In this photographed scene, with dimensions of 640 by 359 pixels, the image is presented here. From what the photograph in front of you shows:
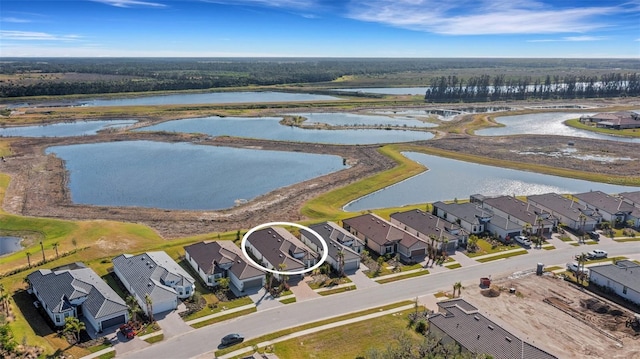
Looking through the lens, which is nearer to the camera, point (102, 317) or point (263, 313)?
point (102, 317)

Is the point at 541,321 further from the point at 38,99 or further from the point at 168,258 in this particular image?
the point at 38,99

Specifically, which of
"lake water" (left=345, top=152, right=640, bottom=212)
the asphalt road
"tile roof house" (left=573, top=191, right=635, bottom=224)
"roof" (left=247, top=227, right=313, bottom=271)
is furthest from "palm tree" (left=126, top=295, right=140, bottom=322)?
"tile roof house" (left=573, top=191, right=635, bottom=224)

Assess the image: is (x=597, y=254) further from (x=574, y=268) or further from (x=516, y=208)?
(x=516, y=208)

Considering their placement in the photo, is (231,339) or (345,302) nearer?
(231,339)

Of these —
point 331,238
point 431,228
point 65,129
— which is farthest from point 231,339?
point 65,129

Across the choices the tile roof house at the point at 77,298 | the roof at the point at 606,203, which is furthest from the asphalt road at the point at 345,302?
the roof at the point at 606,203

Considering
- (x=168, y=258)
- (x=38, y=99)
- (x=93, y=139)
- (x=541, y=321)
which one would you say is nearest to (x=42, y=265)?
(x=168, y=258)
